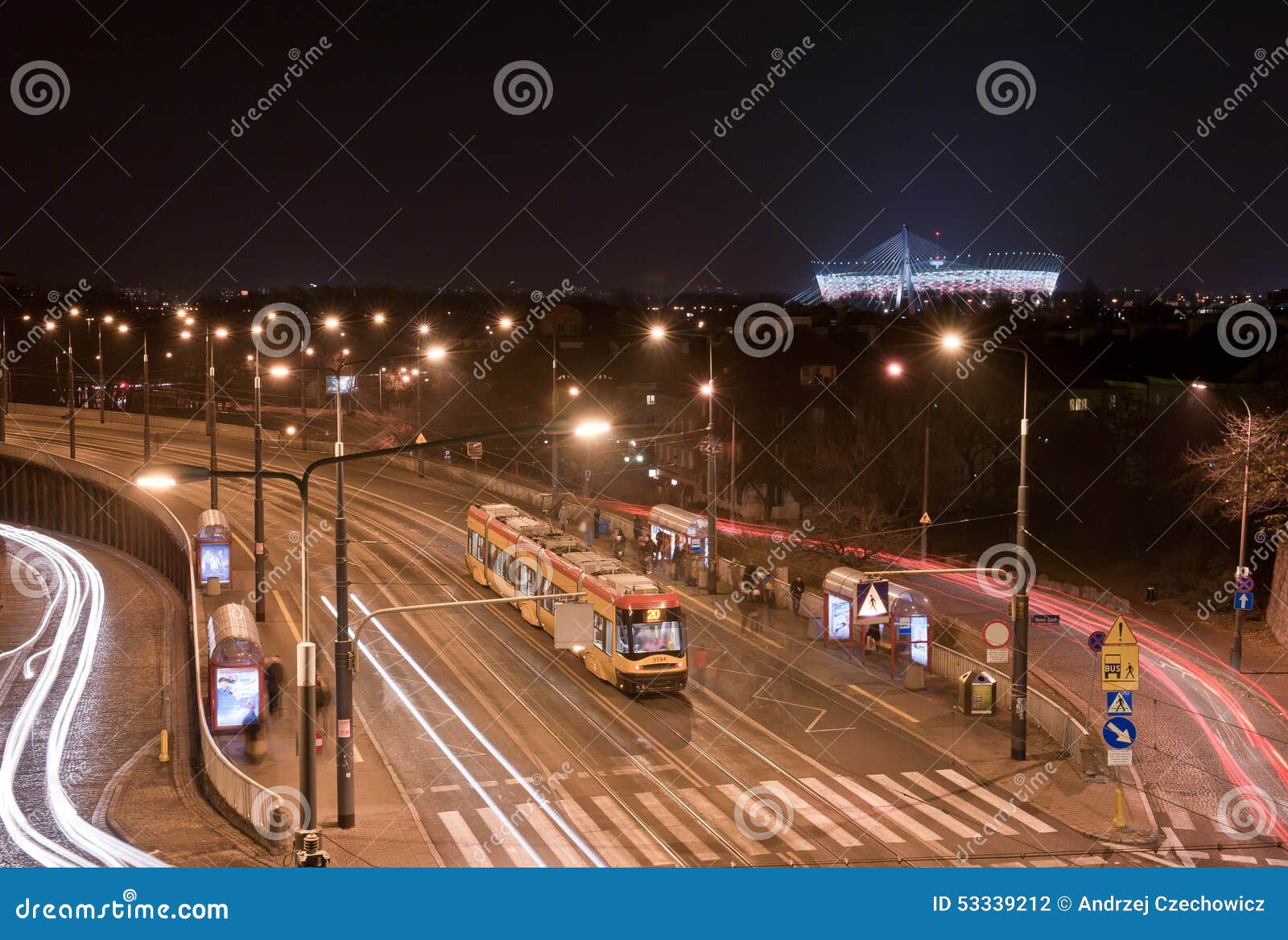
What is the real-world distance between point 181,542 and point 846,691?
809 inches

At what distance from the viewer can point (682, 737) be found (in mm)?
20328

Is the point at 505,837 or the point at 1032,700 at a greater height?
the point at 1032,700

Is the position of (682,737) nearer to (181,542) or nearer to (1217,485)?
(181,542)

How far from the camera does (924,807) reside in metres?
16.7

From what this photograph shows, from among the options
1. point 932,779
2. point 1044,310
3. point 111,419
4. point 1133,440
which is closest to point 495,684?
point 932,779

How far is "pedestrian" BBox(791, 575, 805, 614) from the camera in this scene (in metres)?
28.7

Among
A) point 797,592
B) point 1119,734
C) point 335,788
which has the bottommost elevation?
point 335,788

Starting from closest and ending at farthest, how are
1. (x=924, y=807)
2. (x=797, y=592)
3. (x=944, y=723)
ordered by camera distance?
(x=924, y=807)
(x=944, y=723)
(x=797, y=592)

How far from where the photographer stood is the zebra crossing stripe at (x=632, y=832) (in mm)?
14727

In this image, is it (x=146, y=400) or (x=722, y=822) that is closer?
(x=722, y=822)
